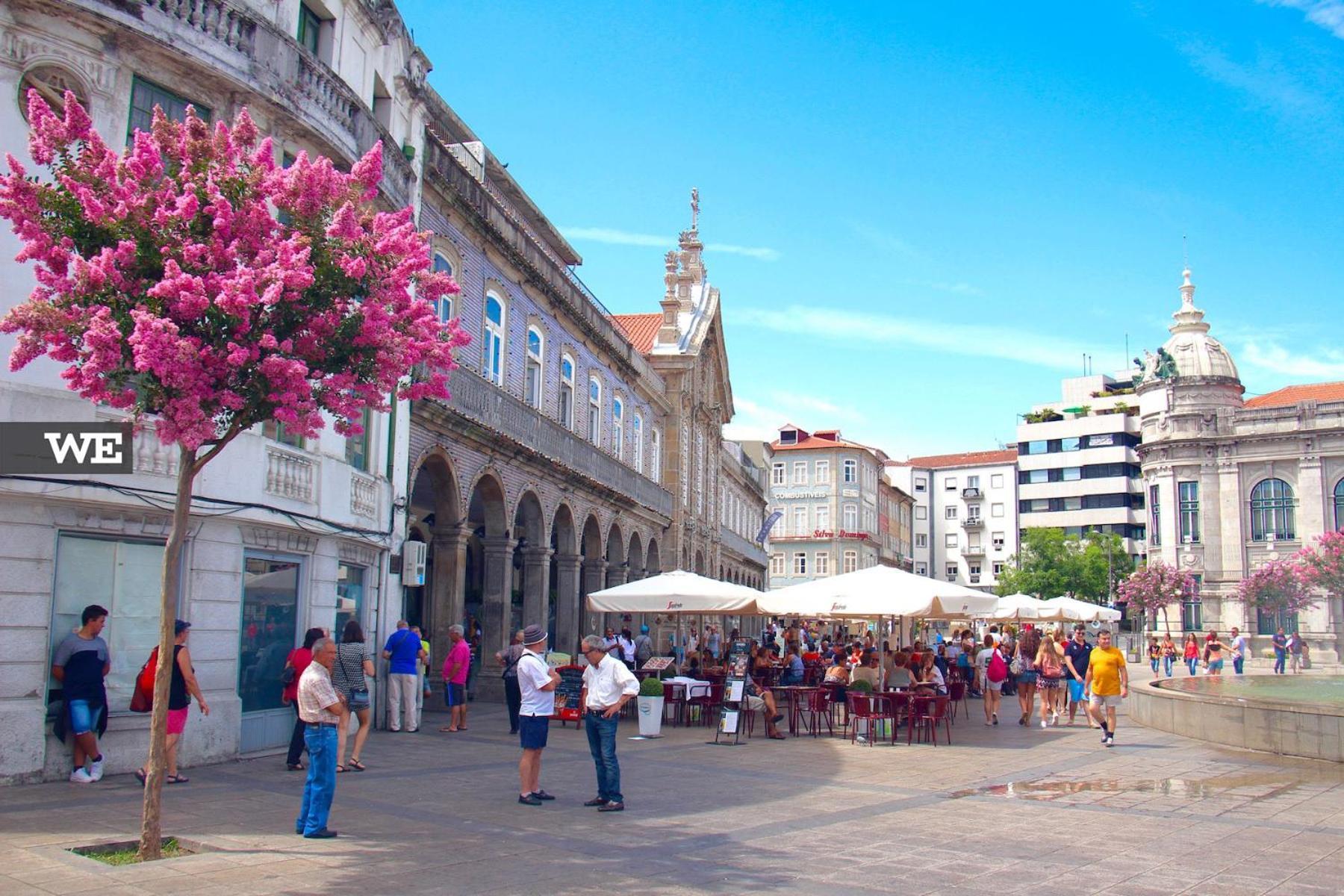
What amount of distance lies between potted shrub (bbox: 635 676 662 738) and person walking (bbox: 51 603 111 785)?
8.07 meters

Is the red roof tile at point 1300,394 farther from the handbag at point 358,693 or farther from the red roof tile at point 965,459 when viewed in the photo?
the handbag at point 358,693

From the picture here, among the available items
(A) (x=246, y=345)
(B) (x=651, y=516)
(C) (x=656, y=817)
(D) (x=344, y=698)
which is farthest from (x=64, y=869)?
(B) (x=651, y=516)

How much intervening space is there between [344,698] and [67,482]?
3637 millimetres

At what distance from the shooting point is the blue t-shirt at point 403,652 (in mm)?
16266

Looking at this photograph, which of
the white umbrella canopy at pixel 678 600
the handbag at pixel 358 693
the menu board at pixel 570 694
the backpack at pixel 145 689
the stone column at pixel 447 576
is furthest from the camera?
the stone column at pixel 447 576

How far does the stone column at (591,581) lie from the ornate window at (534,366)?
22.0ft

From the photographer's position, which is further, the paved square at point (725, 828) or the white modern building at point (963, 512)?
the white modern building at point (963, 512)

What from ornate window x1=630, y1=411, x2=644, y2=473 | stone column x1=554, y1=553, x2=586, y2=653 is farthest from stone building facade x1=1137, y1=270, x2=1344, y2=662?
stone column x1=554, y1=553, x2=586, y2=653

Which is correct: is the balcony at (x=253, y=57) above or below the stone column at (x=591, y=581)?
above

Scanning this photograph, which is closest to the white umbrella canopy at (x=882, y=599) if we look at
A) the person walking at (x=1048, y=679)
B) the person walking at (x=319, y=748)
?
the person walking at (x=1048, y=679)

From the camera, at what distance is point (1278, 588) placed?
60.1 meters

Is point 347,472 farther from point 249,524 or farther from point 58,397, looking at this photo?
point 58,397

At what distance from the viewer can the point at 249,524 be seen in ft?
43.7

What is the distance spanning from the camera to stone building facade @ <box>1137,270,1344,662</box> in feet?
219
